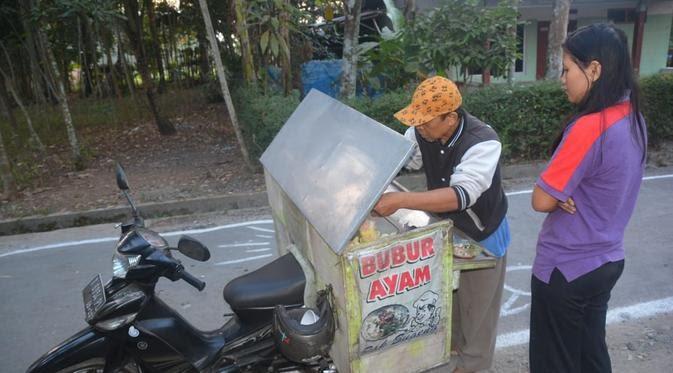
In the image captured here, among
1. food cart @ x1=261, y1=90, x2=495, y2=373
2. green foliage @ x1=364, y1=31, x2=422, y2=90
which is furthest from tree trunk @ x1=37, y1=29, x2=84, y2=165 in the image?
food cart @ x1=261, y1=90, x2=495, y2=373

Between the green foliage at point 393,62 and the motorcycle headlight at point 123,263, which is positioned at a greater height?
the green foliage at point 393,62

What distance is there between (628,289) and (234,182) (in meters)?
4.69

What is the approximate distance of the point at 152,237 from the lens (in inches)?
92.8

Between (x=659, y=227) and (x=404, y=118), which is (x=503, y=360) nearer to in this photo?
(x=404, y=118)

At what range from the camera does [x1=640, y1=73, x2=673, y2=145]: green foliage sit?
693 centimetres

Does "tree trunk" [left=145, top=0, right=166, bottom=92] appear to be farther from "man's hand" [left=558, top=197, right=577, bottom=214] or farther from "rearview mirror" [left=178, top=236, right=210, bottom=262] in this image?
"man's hand" [left=558, top=197, right=577, bottom=214]

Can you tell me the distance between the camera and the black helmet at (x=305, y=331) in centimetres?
198

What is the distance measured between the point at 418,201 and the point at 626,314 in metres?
2.29

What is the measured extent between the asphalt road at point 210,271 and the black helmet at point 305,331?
160cm

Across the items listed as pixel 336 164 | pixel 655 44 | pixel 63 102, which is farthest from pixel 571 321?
pixel 655 44

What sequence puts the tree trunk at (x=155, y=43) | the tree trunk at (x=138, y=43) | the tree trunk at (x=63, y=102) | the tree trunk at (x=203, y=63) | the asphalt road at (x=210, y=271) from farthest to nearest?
the tree trunk at (x=203, y=63)
the tree trunk at (x=155, y=43)
the tree trunk at (x=138, y=43)
the tree trunk at (x=63, y=102)
the asphalt road at (x=210, y=271)

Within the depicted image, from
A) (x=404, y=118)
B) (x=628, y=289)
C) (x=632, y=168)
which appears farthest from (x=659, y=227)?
(x=404, y=118)

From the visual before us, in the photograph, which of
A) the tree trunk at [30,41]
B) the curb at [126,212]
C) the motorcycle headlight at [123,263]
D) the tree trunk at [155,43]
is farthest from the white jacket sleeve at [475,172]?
the tree trunk at [155,43]

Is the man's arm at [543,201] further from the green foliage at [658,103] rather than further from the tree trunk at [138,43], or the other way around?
the tree trunk at [138,43]
